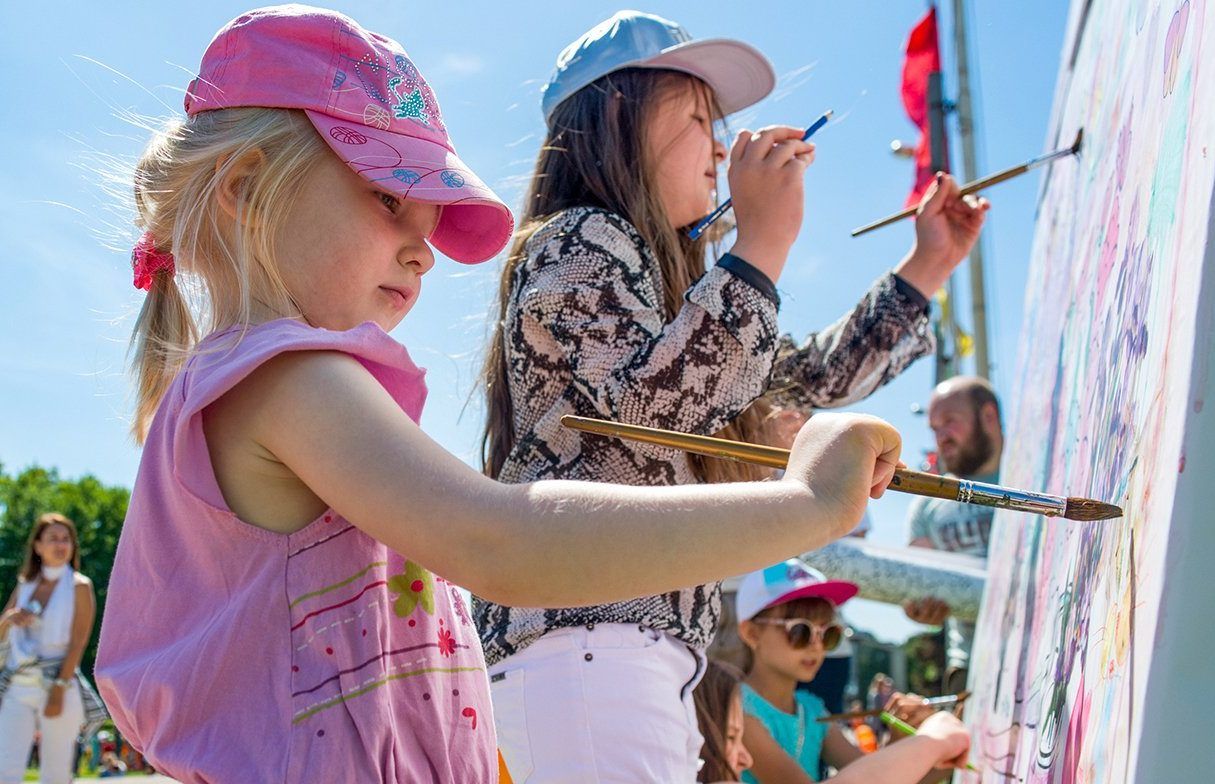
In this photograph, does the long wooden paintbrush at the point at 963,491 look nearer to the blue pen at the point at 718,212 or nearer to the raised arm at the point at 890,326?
the blue pen at the point at 718,212

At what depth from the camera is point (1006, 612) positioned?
237 cm

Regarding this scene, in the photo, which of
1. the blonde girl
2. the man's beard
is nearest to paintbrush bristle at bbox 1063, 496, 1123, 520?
the blonde girl

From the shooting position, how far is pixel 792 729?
344 centimetres

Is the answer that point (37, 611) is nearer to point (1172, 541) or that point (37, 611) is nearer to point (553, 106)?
point (553, 106)

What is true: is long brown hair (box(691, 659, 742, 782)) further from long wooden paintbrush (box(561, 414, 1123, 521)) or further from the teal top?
long wooden paintbrush (box(561, 414, 1123, 521))

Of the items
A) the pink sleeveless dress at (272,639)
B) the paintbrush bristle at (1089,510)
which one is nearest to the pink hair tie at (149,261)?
the pink sleeveless dress at (272,639)

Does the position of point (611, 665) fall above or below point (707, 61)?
below

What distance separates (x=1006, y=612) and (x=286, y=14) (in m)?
1.71

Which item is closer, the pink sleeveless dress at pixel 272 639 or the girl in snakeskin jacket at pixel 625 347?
the pink sleeveless dress at pixel 272 639

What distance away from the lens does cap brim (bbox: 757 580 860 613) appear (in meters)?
3.61

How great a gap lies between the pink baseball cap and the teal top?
2269 millimetres

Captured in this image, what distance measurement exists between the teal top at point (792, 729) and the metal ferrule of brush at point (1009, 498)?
2.26 m

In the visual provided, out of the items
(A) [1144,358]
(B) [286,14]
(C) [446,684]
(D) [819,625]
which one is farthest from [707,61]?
(D) [819,625]

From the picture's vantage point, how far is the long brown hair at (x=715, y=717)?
274 centimetres
